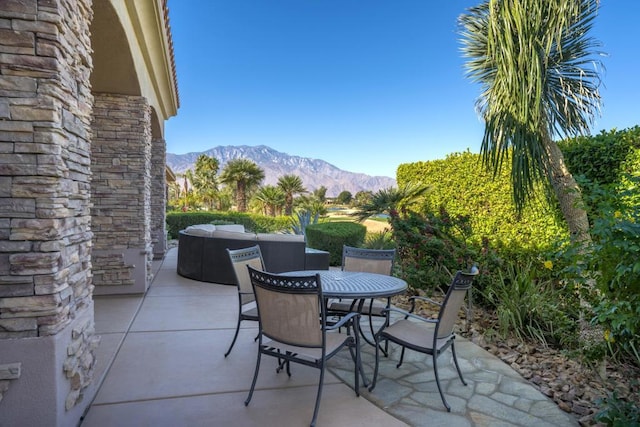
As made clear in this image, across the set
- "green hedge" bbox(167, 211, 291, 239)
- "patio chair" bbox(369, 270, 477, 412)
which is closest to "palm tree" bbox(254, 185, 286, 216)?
"green hedge" bbox(167, 211, 291, 239)

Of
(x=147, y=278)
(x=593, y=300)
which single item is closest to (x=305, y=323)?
(x=593, y=300)

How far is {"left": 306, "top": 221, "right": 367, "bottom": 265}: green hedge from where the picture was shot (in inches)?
321

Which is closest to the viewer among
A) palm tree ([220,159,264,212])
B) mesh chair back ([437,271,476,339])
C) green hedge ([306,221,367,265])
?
mesh chair back ([437,271,476,339])

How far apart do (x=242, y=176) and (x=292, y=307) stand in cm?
2057

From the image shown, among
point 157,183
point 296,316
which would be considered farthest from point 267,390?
point 157,183

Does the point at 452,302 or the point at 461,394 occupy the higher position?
the point at 452,302

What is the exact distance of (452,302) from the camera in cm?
257

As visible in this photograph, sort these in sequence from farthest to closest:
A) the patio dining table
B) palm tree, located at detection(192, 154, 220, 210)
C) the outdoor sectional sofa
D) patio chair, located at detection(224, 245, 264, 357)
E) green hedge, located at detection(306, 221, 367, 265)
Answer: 1. palm tree, located at detection(192, 154, 220, 210)
2. green hedge, located at detection(306, 221, 367, 265)
3. the outdoor sectional sofa
4. patio chair, located at detection(224, 245, 264, 357)
5. the patio dining table

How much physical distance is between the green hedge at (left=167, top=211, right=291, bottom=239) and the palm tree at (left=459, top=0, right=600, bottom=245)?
33.1 feet

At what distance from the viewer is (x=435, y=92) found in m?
21.5

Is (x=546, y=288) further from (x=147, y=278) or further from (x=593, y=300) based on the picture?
(x=147, y=278)

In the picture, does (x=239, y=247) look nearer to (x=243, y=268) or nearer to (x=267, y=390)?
(x=243, y=268)

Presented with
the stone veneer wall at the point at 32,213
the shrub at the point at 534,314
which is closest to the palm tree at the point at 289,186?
the shrub at the point at 534,314

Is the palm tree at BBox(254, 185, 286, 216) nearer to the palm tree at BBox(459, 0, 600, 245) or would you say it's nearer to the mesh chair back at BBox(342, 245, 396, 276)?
the palm tree at BBox(459, 0, 600, 245)
